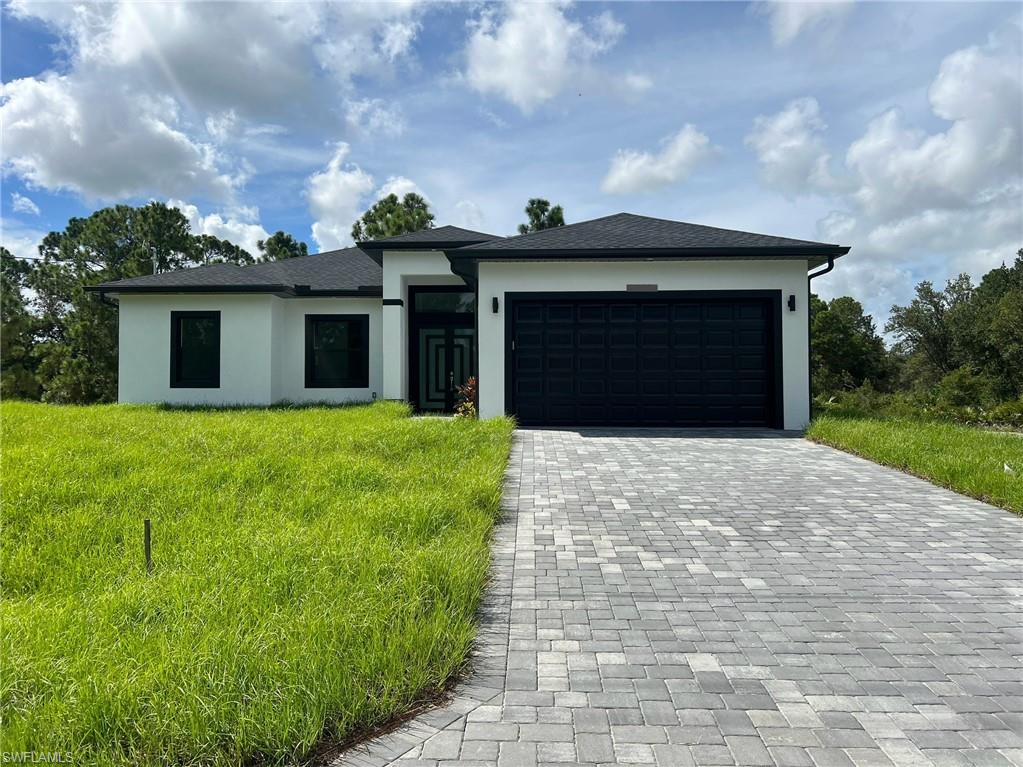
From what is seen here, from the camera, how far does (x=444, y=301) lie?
14.2m

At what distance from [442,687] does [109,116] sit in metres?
13.3

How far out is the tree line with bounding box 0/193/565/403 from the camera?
70.8 ft

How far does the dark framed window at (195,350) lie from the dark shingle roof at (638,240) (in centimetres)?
718

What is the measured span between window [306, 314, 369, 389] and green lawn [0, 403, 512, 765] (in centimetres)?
797

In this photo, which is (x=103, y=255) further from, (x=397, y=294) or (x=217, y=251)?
(x=397, y=294)

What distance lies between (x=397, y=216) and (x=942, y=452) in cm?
2239

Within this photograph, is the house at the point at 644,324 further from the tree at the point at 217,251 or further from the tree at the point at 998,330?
the tree at the point at 217,251

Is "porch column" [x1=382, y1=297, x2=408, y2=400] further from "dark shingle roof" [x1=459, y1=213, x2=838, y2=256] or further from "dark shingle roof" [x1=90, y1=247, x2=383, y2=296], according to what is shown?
"dark shingle roof" [x1=459, y1=213, x2=838, y2=256]

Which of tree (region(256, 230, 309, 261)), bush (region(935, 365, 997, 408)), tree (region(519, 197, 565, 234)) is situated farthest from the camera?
tree (region(256, 230, 309, 261))

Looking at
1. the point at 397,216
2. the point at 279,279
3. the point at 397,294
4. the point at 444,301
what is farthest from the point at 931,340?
the point at 279,279

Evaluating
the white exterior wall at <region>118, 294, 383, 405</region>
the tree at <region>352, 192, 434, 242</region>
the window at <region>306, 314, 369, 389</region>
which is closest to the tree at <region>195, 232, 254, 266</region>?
the tree at <region>352, 192, 434, 242</region>

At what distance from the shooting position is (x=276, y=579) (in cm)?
311

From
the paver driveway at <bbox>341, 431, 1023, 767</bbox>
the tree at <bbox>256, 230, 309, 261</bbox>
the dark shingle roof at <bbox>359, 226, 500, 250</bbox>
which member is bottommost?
the paver driveway at <bbox>341, 431, 1023, 767</bbox>

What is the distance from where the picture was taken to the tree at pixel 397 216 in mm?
24984
